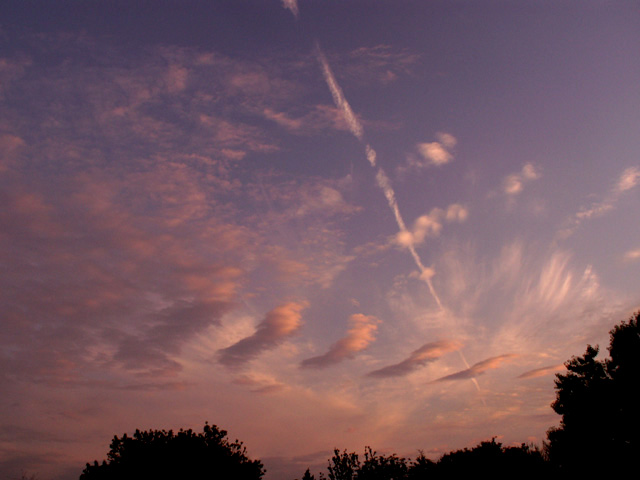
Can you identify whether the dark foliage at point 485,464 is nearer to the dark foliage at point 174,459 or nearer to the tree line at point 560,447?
the tree line at point 560,447

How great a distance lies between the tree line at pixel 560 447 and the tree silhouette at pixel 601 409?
0.09m

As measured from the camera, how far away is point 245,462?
51.6 m

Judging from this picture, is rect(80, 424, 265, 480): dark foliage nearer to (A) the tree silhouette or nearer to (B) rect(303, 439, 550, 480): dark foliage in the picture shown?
(B) rect(303, 439, 550, 480): dark foliage

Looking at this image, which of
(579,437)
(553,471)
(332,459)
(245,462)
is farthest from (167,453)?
(579,437)

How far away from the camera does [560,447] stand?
51531mm

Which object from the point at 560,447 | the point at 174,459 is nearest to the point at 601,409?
the point at 560,447

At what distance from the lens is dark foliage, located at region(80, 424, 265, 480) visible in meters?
43.0

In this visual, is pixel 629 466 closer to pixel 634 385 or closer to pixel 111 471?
pixel 634 385

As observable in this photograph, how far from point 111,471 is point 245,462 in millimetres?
15639

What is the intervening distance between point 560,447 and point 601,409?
736cm

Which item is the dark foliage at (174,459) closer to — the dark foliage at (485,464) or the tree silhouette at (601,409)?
the dark foliage at (485,464)

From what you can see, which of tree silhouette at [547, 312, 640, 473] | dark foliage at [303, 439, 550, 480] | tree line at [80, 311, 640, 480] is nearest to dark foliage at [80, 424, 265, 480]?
tree line at [80, 311, 640, 480]

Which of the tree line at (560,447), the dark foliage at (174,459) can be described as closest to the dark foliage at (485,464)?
the tree line at (560,447)

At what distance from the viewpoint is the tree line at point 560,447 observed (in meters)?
44.2
